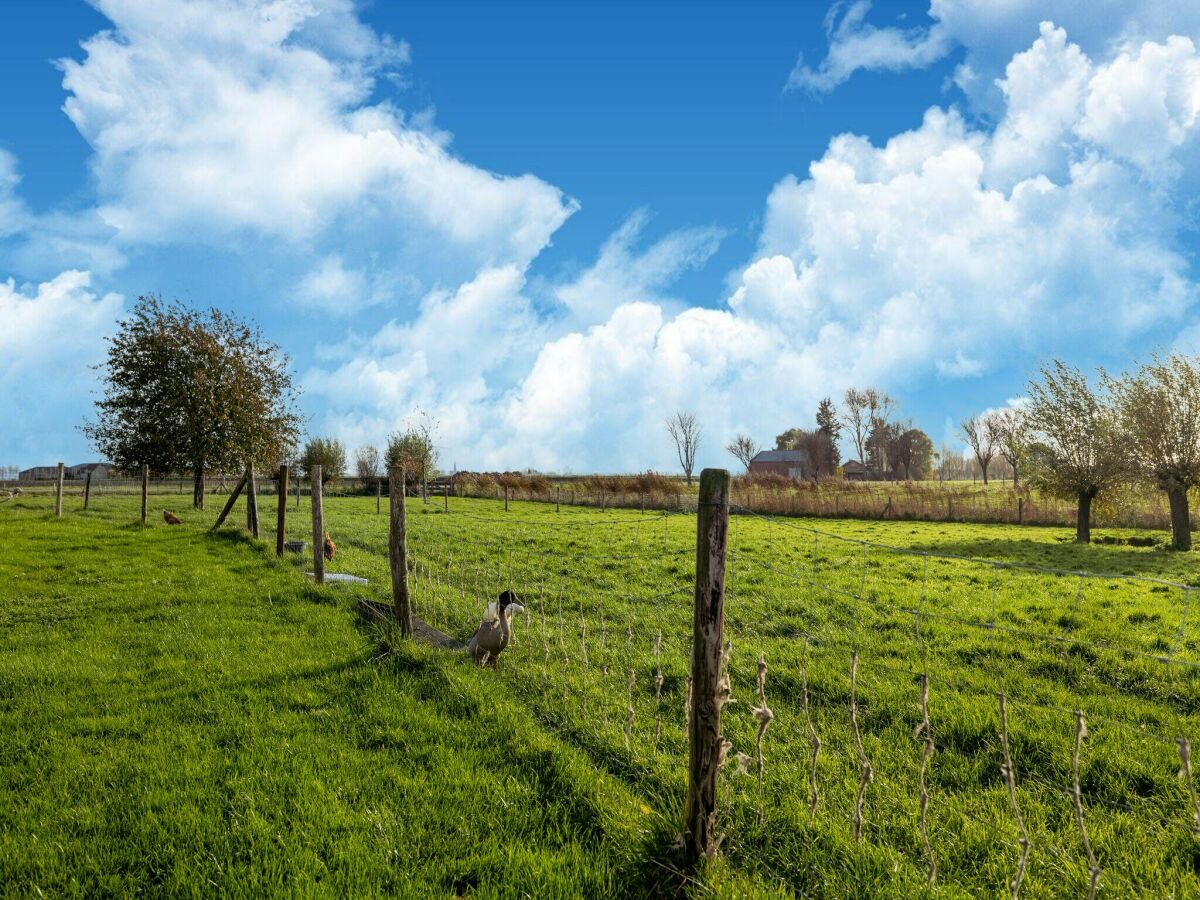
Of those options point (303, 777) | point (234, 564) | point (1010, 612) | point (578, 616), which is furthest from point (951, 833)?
point (234, 564)

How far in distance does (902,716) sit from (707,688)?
3603mm

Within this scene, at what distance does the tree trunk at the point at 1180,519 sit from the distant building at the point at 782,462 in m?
64.2

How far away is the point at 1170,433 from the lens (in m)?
25.9

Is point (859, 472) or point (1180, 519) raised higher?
point (859, 472)

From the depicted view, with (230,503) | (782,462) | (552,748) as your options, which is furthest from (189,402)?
(782,462)

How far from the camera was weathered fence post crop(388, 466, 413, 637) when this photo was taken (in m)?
8.18

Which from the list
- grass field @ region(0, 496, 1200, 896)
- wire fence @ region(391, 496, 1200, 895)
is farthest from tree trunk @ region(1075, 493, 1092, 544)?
grass field @ region(0, 496, 1200, 896)

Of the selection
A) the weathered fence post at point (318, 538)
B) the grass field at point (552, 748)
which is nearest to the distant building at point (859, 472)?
the grass field at point (552, 748)

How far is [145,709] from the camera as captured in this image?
6375 millimetres

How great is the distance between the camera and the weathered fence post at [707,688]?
3635 mm

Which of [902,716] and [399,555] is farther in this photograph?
[399,555]

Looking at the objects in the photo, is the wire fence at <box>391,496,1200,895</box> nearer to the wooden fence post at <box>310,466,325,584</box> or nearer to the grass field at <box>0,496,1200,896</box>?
the grass field at <box>0,496,1200,896</box>

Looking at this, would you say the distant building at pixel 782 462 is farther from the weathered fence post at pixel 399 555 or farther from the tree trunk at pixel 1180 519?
the weathered fence post at pixel 399 555

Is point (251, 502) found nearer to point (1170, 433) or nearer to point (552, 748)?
point (552, 748)
